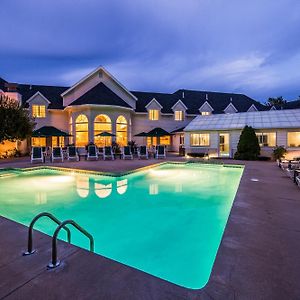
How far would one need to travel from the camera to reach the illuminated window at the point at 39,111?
2622 centimetres

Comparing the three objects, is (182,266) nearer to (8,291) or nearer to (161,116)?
(8,291)

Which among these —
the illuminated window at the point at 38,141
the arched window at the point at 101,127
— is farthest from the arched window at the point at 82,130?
the illuminated window at the point at 38,141

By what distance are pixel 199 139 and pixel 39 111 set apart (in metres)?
17.4

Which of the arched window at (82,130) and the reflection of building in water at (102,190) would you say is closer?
the reflection of building in water at (102,190)

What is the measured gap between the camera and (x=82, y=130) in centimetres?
2534

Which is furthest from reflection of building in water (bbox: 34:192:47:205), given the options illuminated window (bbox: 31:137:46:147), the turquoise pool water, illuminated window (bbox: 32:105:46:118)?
illuminated window (bbox: 32:105:46:118)

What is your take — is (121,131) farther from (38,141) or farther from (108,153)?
(38,141)

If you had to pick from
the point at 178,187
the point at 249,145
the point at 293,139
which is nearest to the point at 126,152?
the point at 249,145

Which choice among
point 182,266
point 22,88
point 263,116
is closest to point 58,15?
point 22,88

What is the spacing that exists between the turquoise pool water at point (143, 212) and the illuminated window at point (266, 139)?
9163mm

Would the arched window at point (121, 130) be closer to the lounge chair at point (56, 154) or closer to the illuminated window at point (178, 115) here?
the illuminated window at point (178, 115)

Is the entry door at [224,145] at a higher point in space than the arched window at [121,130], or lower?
lower

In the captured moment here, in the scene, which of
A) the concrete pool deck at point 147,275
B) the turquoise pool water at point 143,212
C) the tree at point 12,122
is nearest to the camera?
the concrete pool deck at point 147,275

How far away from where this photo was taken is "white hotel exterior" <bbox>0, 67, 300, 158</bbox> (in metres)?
21.1
